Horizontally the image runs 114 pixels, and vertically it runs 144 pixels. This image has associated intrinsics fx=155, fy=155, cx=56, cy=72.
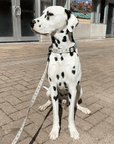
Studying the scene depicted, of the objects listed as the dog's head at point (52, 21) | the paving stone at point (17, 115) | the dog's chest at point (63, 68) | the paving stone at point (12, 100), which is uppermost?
the dog's head at point (52, 21)

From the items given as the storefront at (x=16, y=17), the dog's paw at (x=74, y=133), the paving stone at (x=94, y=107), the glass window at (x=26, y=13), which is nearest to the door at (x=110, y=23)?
the storefront at (x=16, y=17)

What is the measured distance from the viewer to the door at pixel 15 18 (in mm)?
10719

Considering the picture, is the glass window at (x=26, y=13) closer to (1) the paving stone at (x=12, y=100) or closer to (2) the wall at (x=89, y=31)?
(2) the wall at (x=89, y=31)

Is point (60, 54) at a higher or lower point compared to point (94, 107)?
higher

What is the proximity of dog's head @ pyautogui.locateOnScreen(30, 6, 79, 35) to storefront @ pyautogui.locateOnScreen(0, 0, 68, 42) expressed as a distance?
379 inches

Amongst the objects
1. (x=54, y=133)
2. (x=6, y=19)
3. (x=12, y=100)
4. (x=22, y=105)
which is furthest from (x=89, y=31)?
(x=54, y=133)

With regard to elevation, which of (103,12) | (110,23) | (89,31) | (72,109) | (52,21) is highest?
(103,12)

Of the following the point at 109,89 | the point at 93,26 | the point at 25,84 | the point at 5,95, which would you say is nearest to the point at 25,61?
the point at 25,84

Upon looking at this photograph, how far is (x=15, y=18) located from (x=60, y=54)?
983cm

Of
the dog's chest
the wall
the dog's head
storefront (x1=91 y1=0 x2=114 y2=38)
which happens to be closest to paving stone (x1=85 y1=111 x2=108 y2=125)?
the dog's chest

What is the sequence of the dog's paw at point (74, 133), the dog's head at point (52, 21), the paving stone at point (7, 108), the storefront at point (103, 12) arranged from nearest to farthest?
1. the dog's head at point (52, 21)
2. the dog's paw at point (74, 133)
3. the paving stone at point (7, 108)
4. the storefront at point (103, 12)

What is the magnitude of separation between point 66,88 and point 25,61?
4.60 meters

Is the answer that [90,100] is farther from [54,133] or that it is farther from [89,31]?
[89,31]

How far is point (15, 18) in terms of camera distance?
→ 430 inches
